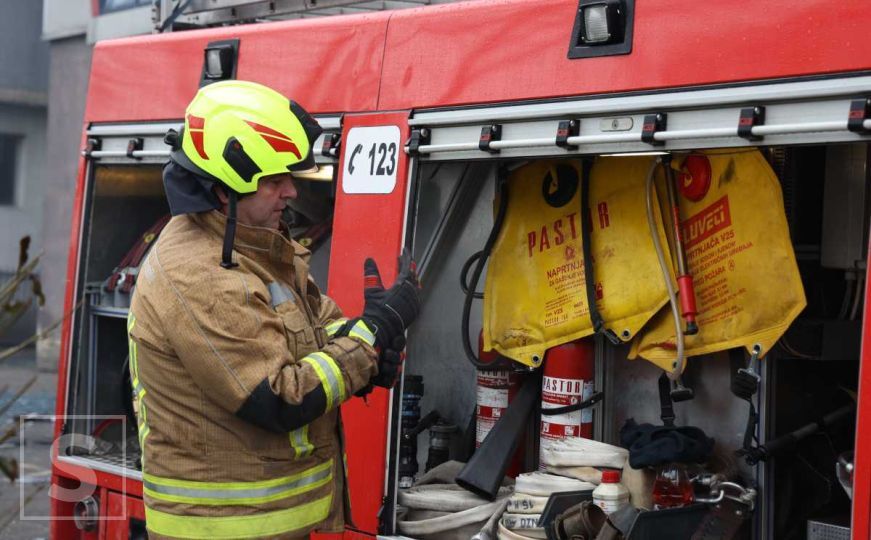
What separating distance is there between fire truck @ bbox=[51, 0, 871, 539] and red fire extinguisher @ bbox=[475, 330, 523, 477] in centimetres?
12

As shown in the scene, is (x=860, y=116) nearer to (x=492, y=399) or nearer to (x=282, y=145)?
(x=282, y=145)

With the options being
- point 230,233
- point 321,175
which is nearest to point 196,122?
point 230,233

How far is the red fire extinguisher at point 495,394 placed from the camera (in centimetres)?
409

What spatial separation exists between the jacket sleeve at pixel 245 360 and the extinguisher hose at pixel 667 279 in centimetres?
114

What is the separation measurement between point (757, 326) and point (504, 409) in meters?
1.00

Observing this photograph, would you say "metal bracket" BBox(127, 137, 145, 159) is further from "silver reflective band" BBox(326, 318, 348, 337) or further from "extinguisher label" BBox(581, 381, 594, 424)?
"extinguisher label" BBox(581, 381, 594, 424)

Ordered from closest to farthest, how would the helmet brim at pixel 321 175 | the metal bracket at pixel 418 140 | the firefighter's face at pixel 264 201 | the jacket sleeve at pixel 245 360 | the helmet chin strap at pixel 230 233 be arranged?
1. the jacket sleeve at pixel 245 360
2. the helmet chin strap at pixel 230 233
3. the firefighter's face at pixel 264 201
4. the metal bracket at pixel 418 140
5. the helmet brim at pixel 321 175

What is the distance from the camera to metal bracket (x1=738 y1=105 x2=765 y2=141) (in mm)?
2836

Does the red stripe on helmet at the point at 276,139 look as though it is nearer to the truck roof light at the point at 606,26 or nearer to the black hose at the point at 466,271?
the truck roof light at the point at 606,26

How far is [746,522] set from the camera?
140 inches

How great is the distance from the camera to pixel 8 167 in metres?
16.6

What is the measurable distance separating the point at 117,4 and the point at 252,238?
36.1ft

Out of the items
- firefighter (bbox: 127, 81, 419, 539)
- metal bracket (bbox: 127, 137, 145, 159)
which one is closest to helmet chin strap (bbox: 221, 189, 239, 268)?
firefighter (bbox: 127, 81, 419, 539)

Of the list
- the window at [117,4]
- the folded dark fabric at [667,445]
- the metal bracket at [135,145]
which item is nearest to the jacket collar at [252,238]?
the folded dark fabric at [667,445]
